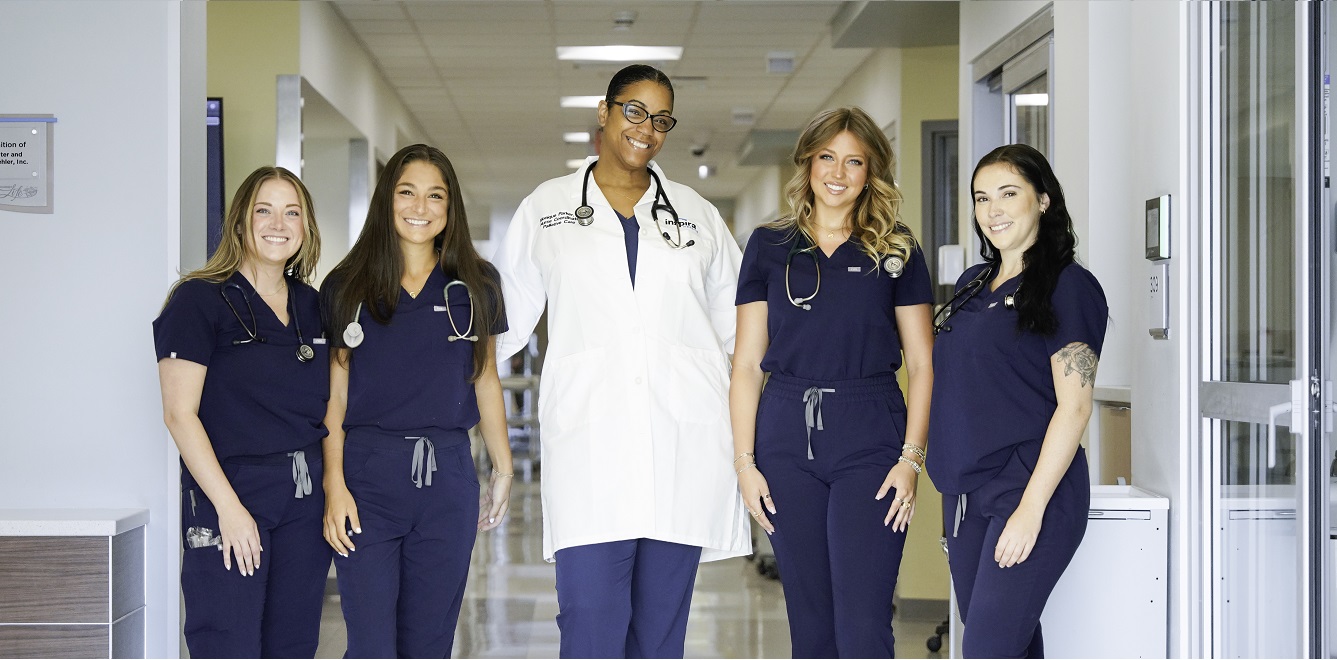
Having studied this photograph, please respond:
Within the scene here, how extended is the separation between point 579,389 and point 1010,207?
0.99m

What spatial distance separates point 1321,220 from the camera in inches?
91.8

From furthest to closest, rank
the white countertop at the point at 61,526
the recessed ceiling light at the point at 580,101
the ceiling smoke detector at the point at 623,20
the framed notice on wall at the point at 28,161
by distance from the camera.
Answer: the recessed ceiling light at the point at 580,101 → the ceiling smoke detector at the point at 623,20 → the framed notice on wall at the point at 28,161 → the white countertop at the point at 61,526

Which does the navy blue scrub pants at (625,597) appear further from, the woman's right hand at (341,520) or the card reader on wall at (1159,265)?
the card reader on wall at (1159,265)

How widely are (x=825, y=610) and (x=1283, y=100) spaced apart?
142 centimetres

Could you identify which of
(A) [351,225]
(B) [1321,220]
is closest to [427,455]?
(B) [1321,220]

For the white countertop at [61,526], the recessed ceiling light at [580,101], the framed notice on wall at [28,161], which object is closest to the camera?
the white countertop at [61,526]

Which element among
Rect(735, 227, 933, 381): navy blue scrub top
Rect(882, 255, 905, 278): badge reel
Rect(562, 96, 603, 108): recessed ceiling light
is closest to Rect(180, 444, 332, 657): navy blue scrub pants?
Rect(735, 227, 933, 381): navy blue scrub top

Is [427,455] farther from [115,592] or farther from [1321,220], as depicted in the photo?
[1321,220]

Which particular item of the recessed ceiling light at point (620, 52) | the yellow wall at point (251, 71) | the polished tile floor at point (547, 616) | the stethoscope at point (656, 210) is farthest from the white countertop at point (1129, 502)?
the recessed ceiling light at point (620, 52)

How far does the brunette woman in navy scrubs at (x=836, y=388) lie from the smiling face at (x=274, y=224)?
1015 mm

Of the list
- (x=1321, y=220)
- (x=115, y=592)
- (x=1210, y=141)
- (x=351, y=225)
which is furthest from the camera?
(x=351, y=225)

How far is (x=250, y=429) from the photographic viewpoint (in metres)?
2.55

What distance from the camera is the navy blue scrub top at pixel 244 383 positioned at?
2.54m

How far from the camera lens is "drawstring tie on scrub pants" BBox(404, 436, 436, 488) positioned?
2.55 m
